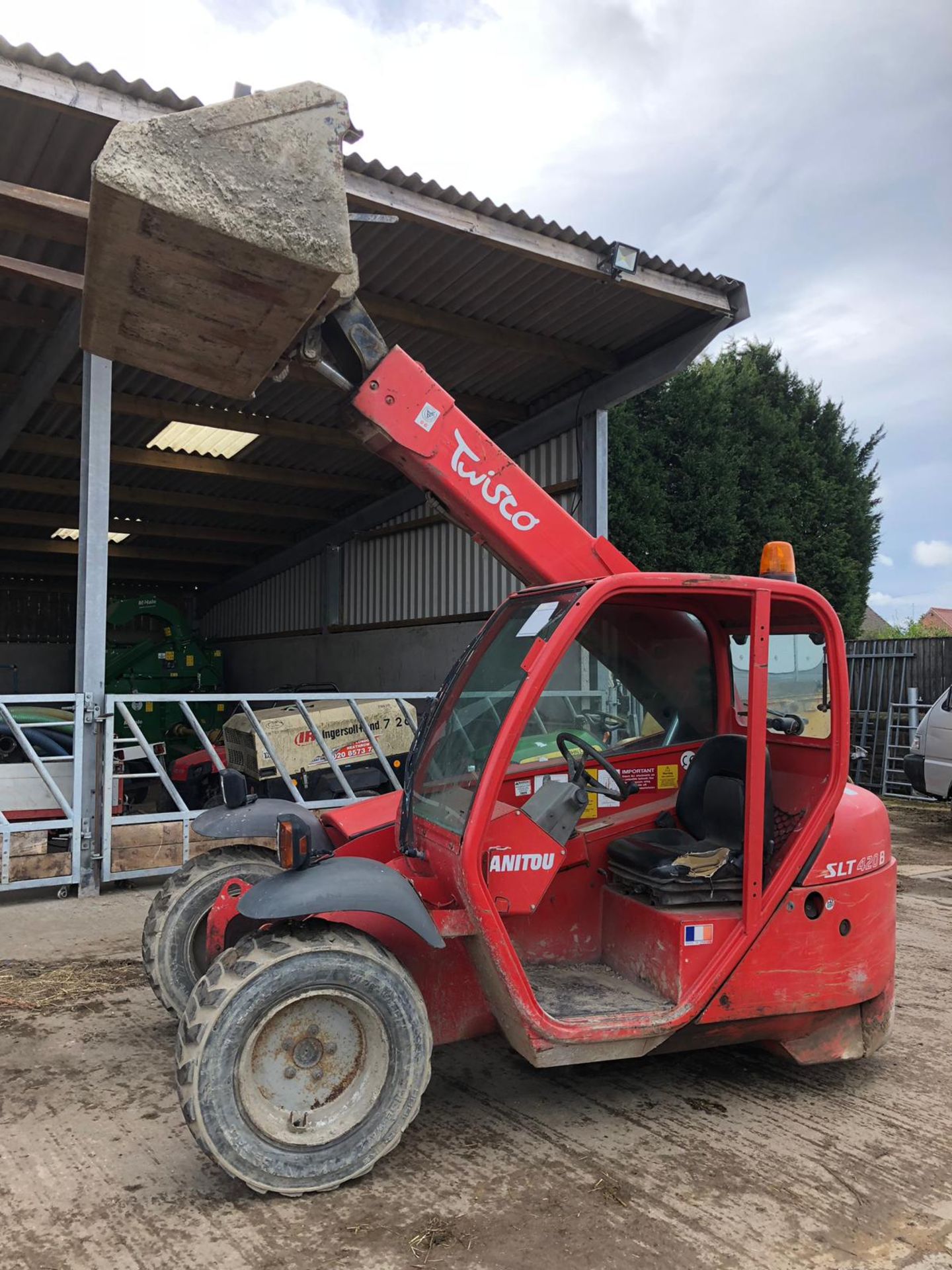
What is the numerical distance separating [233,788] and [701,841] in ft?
6.33

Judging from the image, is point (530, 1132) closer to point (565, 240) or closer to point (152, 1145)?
point (152, 1145)

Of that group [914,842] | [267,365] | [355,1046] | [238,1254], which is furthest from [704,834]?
[914,842]

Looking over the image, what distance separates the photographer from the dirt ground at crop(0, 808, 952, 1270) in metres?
2.72

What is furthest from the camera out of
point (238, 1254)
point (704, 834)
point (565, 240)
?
point (565, 240)

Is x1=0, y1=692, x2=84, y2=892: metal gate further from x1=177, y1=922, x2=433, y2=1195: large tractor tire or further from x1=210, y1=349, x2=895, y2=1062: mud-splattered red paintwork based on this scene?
x1=177, y1=922, x2=433, y2=1195: large tractor tire

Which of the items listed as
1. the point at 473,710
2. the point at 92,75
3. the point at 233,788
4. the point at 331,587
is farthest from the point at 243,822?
the point at 331,587

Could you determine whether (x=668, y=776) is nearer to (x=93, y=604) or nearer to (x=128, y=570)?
(x=93, y=604)

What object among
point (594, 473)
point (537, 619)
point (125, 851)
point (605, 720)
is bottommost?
point (125, 851)

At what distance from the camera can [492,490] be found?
150 inches

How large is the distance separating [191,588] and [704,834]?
1956cm

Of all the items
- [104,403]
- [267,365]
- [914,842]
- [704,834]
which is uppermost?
[104,403]

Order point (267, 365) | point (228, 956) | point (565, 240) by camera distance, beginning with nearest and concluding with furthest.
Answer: point (228, 956), point (267, 365), point (565, 240)

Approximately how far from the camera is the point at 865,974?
3719mm

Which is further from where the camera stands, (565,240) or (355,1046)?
(565,240)
